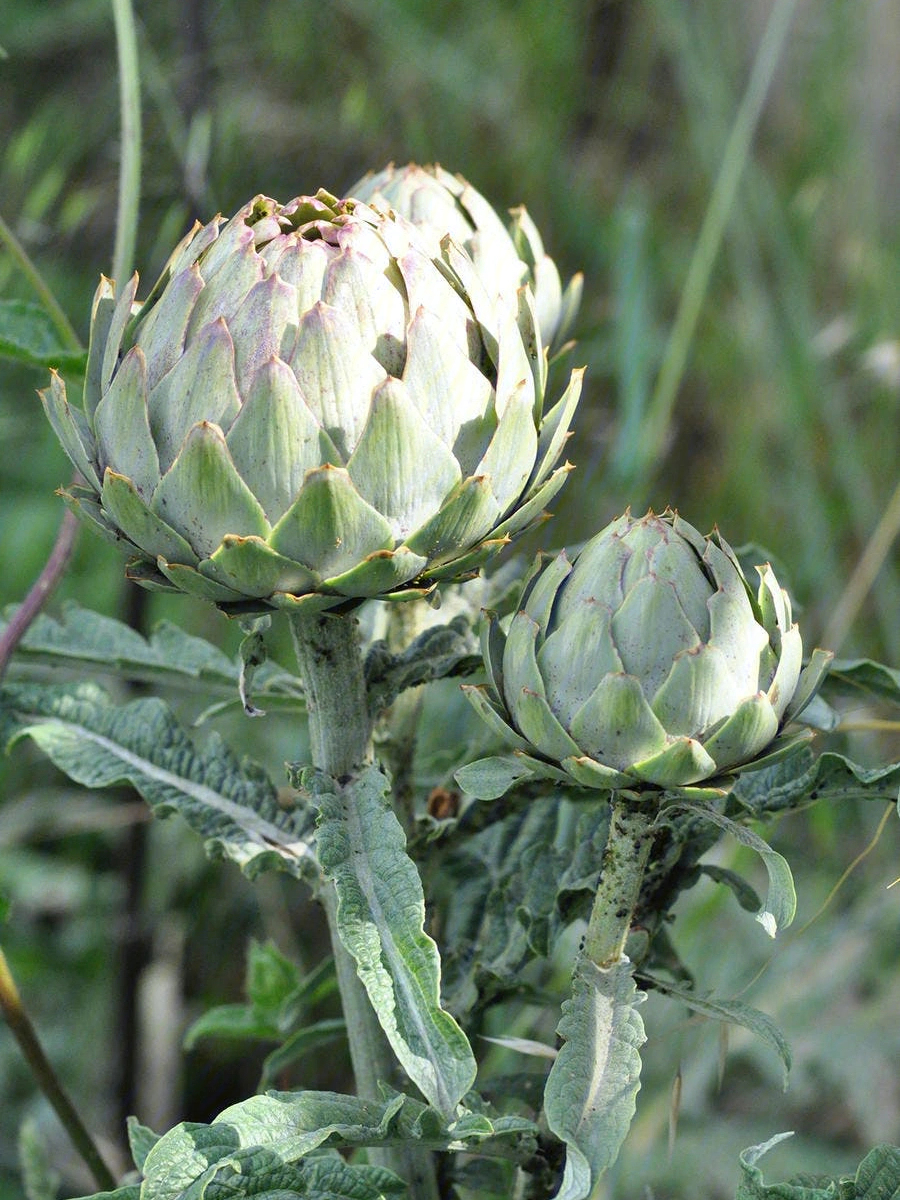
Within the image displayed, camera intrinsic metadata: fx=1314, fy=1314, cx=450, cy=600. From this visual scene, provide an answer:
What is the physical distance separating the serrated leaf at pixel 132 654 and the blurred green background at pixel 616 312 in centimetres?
46

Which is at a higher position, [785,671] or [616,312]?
[616,312]

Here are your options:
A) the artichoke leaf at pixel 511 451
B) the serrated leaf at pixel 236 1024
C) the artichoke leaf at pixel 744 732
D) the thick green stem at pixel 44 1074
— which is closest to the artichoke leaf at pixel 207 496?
the artichoke leaf at pixel 511 451

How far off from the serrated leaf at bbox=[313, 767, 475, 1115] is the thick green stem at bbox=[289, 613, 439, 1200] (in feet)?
0.13

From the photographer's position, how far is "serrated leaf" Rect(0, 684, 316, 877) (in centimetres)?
71

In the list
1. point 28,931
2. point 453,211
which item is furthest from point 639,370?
point 28,931

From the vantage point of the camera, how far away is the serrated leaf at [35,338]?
30.3 inches

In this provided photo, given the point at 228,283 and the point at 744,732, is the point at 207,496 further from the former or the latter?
the point at 744,732

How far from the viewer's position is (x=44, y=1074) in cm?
77

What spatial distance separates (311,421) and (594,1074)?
31 centimetres

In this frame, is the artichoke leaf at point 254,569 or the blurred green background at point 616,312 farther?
the blurred green background at point 616,312

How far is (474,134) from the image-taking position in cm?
208

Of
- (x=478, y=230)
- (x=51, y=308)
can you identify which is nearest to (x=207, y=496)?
(x=478, y=230)

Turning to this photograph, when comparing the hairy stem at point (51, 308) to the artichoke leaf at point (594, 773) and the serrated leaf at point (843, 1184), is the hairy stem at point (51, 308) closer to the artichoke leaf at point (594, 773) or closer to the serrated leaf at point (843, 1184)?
the artichoke leaf at point (594, 773)

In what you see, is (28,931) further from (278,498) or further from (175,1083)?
(278,498)
